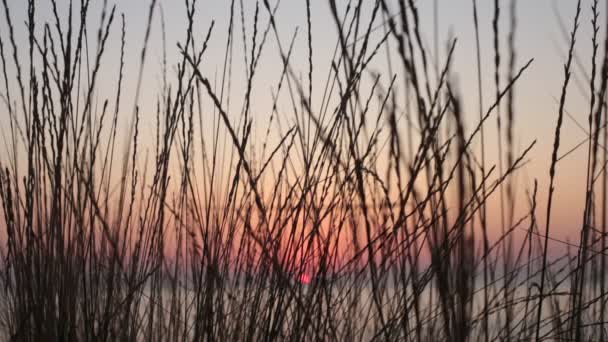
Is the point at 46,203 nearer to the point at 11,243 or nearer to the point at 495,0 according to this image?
the point at 11,243

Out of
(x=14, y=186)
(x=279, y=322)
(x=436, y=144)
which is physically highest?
(x=14, y=186)

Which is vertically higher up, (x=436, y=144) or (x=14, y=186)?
(x=14, y=186)

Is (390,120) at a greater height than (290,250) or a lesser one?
greater

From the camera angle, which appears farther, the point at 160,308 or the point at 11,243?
the point at 160,308

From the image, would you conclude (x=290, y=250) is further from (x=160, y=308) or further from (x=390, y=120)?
(x=160, y=308)

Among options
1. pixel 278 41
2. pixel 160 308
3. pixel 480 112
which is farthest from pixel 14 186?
pixel 480 112

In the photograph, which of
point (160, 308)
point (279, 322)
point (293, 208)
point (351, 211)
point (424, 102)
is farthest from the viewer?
point (160, 308)

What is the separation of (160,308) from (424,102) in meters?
0.99

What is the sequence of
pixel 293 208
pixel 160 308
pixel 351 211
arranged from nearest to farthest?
1. pixel 293 208
2. pixel 351 211
3. pixel 160 308

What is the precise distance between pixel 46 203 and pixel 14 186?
206mm

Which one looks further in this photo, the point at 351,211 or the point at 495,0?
the point at 351,211

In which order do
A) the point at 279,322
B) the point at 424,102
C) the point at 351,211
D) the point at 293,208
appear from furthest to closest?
the point at 351,211 → the point at 293,208 → the point at 279,322 → the point at 424,102

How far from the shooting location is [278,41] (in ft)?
3.85

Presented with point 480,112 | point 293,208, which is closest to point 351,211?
point 293,208
